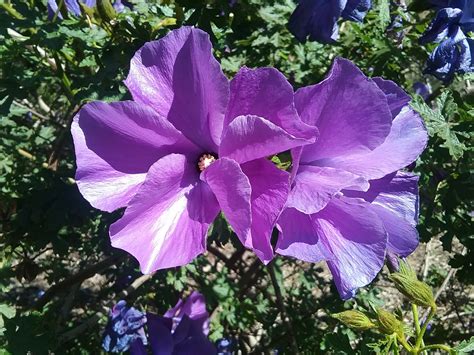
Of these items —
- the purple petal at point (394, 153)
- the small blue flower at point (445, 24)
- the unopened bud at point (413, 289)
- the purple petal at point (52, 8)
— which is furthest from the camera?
the purple petal at point (52, 8)

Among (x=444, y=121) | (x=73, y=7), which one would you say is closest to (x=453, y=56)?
(x=444, y=121)

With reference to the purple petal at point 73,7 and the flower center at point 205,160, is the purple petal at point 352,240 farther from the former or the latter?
the purple petal at point 73,7

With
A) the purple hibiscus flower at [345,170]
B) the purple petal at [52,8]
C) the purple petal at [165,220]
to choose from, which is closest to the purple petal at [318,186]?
the purple hibiscus flower at [345,170]

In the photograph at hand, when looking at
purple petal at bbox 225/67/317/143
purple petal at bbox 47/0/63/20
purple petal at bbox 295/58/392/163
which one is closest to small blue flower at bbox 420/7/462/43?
purple petal at bbox 295/58/392/163

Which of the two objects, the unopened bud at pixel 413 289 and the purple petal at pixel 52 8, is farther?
the purple petal at pixel 52 8

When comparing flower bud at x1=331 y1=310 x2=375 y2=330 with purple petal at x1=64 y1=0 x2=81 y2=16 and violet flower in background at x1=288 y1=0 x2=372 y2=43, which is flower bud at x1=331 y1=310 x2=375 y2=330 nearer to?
violet flower in background at x1=288 y1=0 x2=372 y2=43
